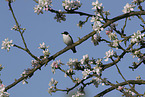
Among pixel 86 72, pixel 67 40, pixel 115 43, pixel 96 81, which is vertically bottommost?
pixel 96 81

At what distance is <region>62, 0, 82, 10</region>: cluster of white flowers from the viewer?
709cm

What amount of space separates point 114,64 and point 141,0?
1899mm

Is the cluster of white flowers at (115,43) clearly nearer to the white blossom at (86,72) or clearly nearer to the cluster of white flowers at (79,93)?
the white blossom at (86,72)

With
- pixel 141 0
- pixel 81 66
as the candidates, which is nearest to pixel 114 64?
pixel 81 66

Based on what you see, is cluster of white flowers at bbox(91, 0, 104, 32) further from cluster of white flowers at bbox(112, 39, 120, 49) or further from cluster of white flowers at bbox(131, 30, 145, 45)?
cluster of white flowers at bbox(131, 30, 145, 45)

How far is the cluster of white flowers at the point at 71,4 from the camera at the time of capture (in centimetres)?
709

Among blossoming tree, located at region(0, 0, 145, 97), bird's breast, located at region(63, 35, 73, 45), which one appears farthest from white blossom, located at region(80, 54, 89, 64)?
bird's breast, located at region(63, 35, 73, 45)

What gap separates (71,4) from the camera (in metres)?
7.12

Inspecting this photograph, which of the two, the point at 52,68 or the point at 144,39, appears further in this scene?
the point at 52,68

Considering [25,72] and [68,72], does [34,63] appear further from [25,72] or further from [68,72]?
[68,72]

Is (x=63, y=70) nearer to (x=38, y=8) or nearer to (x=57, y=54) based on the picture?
(x=57, y=54)

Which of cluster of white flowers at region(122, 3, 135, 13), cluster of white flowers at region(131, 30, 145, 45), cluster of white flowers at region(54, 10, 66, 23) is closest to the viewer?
cluster of white flowers at region(131, 30, 145, 45)

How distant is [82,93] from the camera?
7164mm

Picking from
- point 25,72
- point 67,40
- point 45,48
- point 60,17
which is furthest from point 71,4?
point 67,40
